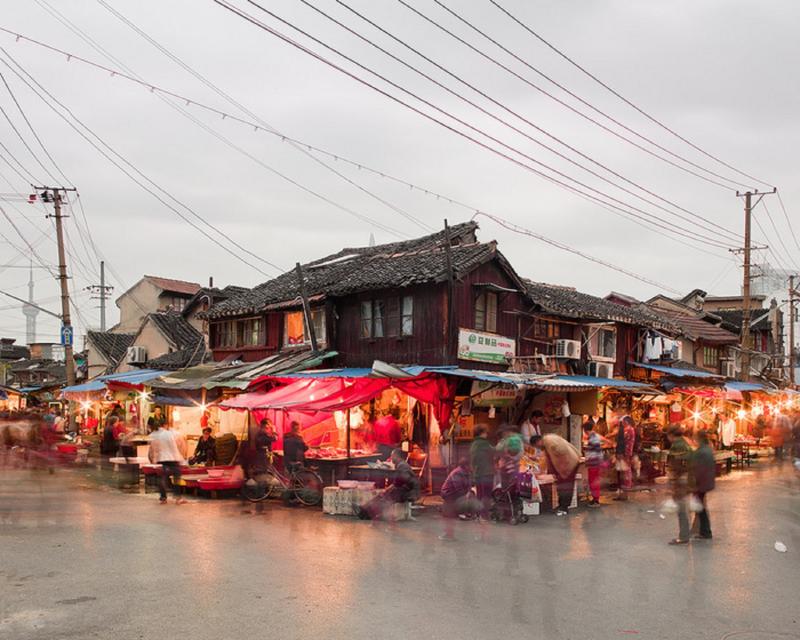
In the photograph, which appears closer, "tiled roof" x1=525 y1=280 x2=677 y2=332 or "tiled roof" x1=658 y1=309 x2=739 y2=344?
"tiled roof" x1=525 y1=280 x2=677 y2=332

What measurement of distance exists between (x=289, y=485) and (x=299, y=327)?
1028 centimetres

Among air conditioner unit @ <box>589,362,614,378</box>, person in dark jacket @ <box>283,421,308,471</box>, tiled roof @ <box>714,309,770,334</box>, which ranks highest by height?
tiled roof @ <box>714,309,770,334</box>

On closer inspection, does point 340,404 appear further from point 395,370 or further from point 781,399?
point 781,399

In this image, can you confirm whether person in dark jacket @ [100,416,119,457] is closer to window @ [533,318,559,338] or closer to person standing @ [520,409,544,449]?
person standing @ [520,409,544,449]

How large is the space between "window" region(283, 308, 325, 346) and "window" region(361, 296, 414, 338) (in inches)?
73.7

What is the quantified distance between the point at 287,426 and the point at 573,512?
991 centimetres

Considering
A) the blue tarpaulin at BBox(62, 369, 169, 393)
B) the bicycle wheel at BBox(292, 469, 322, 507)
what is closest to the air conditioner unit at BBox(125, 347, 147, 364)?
the blue tarpaulin at BBox(62, 369, 169, 393)

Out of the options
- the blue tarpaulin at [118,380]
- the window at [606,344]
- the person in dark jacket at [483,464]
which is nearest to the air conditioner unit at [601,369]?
the window at [606,344]

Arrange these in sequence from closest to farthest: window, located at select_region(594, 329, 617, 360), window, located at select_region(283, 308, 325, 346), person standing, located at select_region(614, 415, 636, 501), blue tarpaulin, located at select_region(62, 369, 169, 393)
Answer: person standing, located at select_region(614, 415, 636, 501) < window, located at select_region(283, 308, 325, 346) < blue tarpaulin, located at select_region(62, 369, 169, 393) < window, located at select_region(594, 329, 617, 360)

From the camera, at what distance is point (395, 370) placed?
17922mm

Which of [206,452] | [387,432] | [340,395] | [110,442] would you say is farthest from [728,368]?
[110,442]

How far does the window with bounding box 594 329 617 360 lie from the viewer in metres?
28.2

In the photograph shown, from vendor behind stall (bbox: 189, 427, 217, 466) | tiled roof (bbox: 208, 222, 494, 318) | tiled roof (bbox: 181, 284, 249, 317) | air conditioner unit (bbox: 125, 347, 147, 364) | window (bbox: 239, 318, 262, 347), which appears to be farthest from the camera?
air conditioner unit (bbox: 125, 347, 147, 364)

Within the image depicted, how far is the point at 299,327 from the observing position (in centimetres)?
2605
